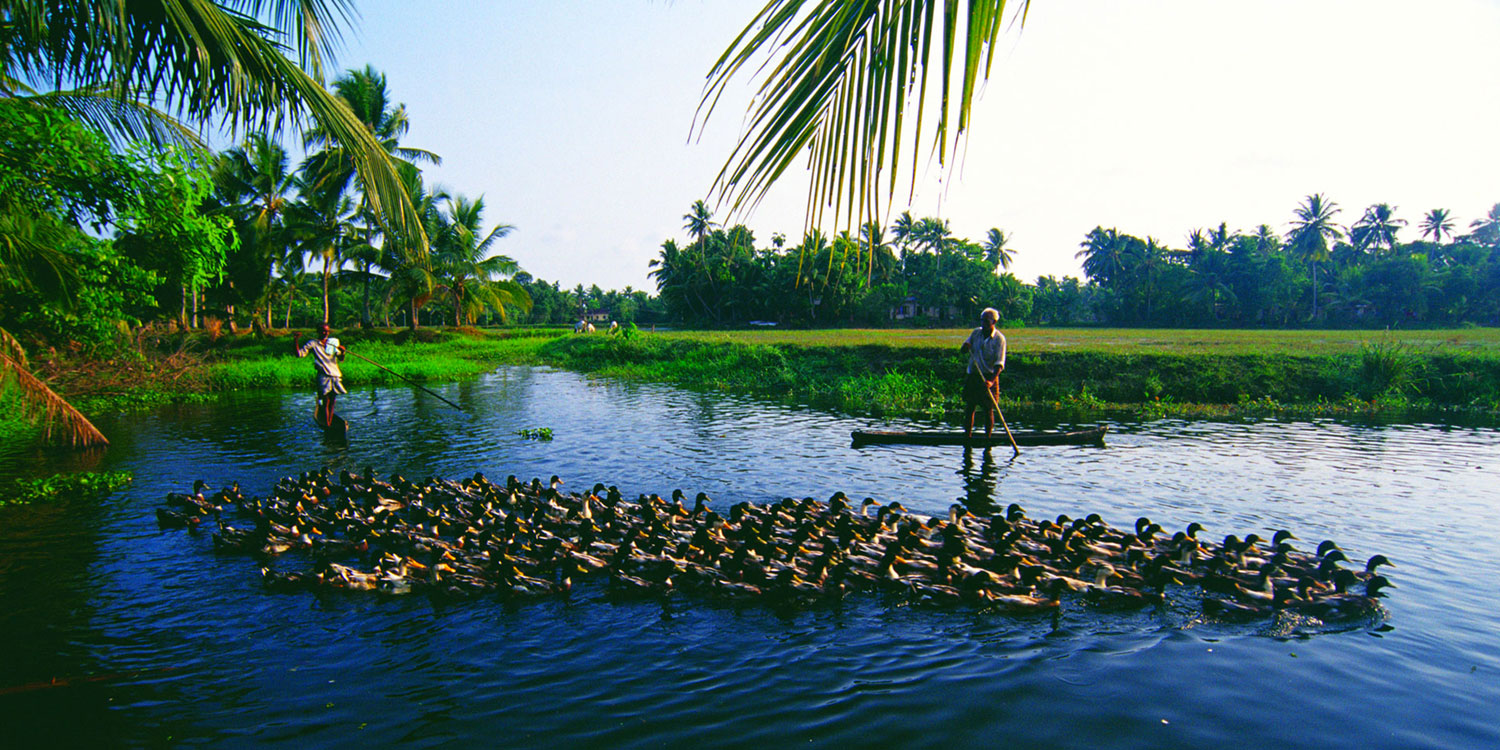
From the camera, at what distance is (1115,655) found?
5.91 metres

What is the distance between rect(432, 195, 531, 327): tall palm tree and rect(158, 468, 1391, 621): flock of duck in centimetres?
3331

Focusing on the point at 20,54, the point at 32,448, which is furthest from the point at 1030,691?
the point at 32,448

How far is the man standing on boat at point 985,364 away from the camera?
1198cm

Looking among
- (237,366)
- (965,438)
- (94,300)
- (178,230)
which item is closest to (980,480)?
(965,438)

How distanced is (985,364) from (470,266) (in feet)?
118

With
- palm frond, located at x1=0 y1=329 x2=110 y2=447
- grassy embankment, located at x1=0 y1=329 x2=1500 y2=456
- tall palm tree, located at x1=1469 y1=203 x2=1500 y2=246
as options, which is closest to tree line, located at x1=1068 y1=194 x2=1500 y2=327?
tall palm tree, located at x1=1469 y1=203 x2=1500 y2=246

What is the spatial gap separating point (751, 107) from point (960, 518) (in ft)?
23.2

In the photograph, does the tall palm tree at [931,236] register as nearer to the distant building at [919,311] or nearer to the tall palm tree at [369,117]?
the distant building at [919,311]

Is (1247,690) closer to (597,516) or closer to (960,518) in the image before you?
(960,518)

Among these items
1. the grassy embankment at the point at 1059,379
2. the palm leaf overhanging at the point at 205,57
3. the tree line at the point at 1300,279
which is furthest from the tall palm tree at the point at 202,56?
the tree line at the point at 1300,279

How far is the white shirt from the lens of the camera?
39.4 ft

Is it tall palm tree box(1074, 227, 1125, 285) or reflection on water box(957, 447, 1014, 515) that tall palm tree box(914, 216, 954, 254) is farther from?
reflection on water box(957, 447, 1014, 515)

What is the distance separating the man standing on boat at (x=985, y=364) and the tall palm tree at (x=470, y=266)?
33.4m

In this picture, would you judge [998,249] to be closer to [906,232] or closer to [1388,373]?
[906,232]
